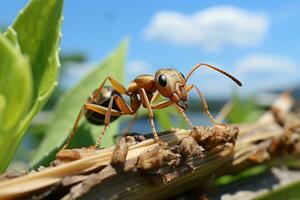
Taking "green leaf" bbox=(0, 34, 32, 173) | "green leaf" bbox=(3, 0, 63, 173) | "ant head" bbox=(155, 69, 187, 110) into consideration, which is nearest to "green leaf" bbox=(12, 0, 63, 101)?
"green leaf" bbox=(3, 0, 63, 173)

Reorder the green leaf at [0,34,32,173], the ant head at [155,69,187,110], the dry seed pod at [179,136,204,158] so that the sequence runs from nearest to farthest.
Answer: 1. the green leaf at [0,34,32,173]
2. the dry seed pod at [179,136,204,158]
3. the ant head at [155,69,187,110]

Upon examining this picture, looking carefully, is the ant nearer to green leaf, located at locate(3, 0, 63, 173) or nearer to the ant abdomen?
the ant abdomen

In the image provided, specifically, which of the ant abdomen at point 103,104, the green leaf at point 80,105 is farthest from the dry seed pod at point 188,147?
the ant abdomen at point 103,104

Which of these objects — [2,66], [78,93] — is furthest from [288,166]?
[2,66]

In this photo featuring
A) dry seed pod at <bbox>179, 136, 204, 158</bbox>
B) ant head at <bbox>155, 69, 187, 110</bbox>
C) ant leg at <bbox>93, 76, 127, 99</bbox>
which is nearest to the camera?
dry seed pod at <bbox>179, 136, 204, 158</bbox>

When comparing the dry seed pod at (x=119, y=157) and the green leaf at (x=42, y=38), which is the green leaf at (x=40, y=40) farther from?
the dry seed pod at (x=119, y=157)
